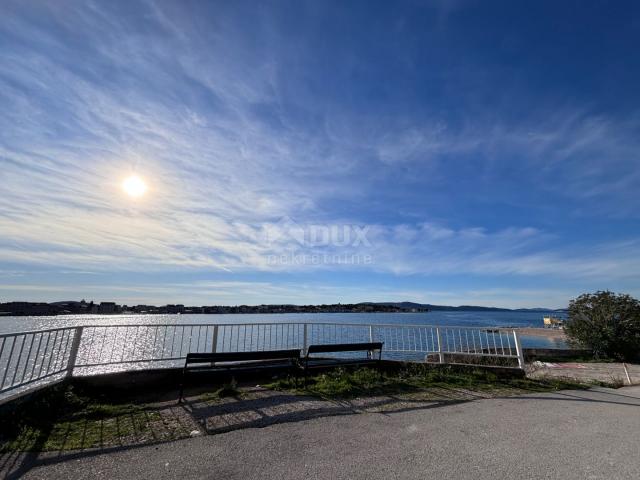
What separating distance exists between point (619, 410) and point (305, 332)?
253 inches

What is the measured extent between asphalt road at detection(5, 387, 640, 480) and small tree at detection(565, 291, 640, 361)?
11.0m

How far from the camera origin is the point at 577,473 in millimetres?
3225

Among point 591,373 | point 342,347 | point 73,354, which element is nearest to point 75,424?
point 73,354

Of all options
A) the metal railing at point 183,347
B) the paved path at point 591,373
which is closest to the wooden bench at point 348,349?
the metal railing at point 183,347

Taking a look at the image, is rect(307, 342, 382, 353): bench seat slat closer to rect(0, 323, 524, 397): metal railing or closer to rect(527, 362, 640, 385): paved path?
rect(0, 323, 524, 397): metal railing

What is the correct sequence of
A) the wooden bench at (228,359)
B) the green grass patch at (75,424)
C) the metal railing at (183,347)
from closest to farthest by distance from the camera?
1. the green grass patch at (75,424)
2. the metal railing at (183,347)
3. the wooden bench at (228,359)

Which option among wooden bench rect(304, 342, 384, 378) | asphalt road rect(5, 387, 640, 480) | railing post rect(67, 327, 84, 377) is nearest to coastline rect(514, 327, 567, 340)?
wooden bench rect(304, 342, 384, 378)

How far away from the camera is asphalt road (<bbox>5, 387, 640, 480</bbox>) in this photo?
10.4 feet

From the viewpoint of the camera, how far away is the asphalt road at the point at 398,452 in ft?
10.4

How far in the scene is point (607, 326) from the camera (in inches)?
529

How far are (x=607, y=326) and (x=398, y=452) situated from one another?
1493 centimetres

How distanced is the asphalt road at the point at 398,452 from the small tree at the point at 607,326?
11002 mm

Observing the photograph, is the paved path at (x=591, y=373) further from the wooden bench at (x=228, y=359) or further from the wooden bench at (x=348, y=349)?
the wooden bench at (x=228, y=359)

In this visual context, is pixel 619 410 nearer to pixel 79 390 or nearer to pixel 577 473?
pixel 577 473
